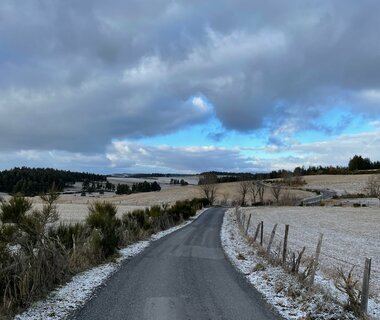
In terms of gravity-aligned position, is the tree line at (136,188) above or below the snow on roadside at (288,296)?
above

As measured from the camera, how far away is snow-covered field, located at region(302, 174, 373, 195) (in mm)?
110900

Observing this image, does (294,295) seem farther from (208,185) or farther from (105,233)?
(208,185)

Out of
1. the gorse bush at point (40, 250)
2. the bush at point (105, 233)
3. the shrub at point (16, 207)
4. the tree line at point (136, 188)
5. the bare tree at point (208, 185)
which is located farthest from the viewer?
the tree line at point (136, 188)

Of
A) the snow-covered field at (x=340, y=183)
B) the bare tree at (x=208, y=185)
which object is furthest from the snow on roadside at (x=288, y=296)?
the snow-covered field at (x=340, y=183)

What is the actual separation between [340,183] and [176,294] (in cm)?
12379

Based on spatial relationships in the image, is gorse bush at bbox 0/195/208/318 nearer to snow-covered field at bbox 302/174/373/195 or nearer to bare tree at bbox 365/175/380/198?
bare tree at bbox 365/175/380/198

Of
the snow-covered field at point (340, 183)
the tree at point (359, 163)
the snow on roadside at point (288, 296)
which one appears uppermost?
the tree at point (359, 163)

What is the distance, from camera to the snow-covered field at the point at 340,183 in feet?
364

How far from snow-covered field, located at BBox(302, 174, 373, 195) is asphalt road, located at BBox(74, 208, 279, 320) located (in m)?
99.8

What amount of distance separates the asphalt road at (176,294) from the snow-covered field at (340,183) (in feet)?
327

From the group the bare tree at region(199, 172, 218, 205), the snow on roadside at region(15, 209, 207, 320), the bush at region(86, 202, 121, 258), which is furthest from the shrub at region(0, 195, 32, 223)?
the bare tree at region(199, 172, 218, 205)

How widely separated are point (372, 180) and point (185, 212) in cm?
6658

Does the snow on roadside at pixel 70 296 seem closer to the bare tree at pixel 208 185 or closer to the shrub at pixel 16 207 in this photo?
the shrub at pixel 16 207

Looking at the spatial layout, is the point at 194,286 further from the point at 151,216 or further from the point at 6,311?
the point at 151,216
